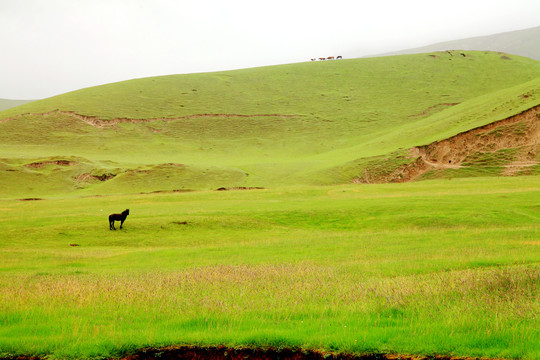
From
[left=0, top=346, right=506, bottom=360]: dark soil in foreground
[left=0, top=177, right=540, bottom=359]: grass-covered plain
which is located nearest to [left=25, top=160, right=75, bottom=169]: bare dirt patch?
[left=0, top=177, right=540, bottom=359]: grass-covered plain

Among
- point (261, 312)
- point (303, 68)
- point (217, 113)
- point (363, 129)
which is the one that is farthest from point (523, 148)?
point (303, 68)

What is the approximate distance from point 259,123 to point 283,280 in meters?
92.8

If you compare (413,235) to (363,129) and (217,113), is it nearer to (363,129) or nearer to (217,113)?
(363,129)

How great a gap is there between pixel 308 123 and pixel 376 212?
74.0 metres

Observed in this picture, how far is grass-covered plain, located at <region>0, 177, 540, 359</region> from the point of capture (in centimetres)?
805

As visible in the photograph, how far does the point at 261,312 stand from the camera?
377 inches

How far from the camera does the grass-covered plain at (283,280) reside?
805 centimetres

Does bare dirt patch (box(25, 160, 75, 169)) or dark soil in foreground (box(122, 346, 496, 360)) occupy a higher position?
bare dirt patch (box(25, 160, 75, 169))

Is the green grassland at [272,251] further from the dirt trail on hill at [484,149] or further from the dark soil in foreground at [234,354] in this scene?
the dirt trail on hill at [484,149]

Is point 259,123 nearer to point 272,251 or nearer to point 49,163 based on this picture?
point 49,163

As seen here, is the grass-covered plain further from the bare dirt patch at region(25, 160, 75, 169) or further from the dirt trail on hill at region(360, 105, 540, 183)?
the bare dirt patch at region(25, 160, 75, 169)

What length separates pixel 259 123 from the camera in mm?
104375

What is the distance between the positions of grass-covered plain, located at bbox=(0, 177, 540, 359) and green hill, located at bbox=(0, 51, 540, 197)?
29.2m

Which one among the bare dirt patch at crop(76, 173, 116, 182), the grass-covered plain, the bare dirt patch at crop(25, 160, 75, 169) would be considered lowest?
the grass-covered plain
